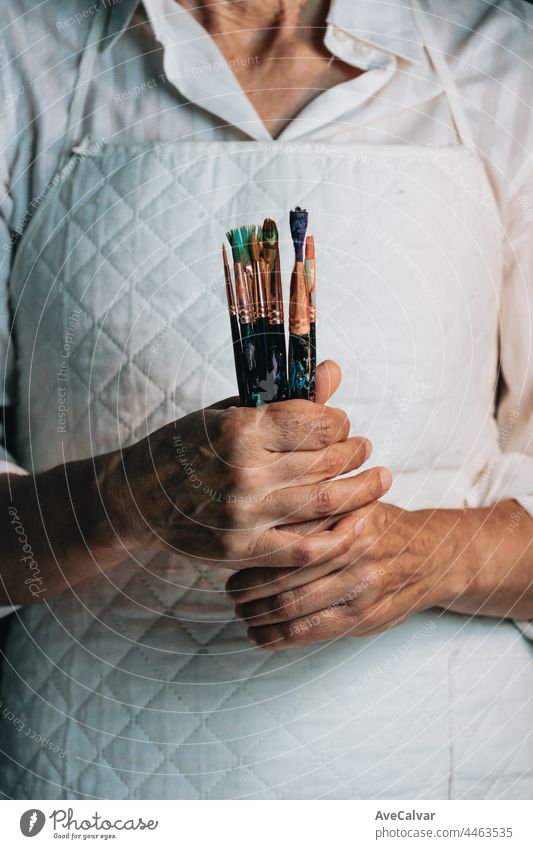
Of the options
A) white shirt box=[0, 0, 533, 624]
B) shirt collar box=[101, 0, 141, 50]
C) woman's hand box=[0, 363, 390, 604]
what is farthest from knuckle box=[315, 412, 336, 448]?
shirt collar box=[101, 0, 141, 50]

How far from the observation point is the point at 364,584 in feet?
1.09

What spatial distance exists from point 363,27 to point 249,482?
0.76 feet

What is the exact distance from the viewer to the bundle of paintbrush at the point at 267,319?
296 millimetres

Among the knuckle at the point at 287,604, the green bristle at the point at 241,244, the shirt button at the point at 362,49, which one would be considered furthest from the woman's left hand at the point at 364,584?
the shirt button at the point at 362,49

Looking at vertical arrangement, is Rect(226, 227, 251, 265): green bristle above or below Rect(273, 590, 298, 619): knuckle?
above

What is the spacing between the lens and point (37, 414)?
38 centimetres

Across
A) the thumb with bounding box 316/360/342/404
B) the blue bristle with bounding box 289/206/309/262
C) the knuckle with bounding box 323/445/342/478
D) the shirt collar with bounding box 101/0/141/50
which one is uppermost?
the shirt collar with bounding box 101/0/141/50

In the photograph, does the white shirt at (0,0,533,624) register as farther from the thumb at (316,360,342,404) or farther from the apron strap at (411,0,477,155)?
the thumb at (316,360,342,404)

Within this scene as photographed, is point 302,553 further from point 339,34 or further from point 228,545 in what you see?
point 339,34

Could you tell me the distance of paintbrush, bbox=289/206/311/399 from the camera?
30 centimetres

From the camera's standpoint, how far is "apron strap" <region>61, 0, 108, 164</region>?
0.38 metres

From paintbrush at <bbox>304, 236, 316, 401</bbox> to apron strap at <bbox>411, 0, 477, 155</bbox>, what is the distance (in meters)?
0.13
